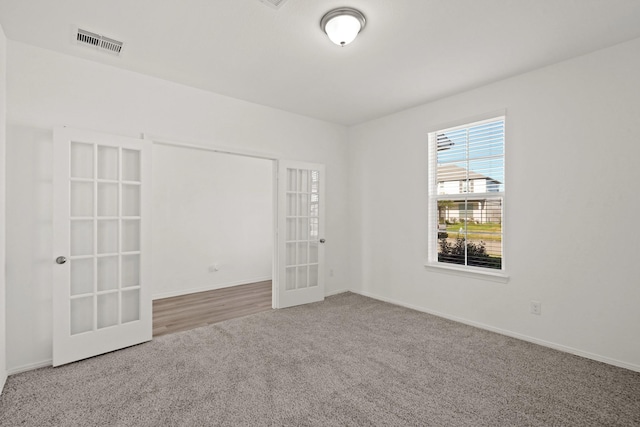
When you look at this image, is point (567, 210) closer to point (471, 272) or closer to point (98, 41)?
point (471, 272)

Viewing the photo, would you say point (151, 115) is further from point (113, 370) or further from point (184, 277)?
point (184, 277)

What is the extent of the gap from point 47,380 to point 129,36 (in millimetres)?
2816

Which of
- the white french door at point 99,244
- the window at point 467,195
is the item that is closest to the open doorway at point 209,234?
the white french door at point 99,244

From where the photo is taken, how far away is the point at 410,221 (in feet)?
14.1

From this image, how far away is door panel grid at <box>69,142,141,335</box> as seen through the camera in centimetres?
282

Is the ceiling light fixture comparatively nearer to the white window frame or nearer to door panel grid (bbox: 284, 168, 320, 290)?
the white window frame

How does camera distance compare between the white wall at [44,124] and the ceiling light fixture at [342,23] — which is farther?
the white wall at [44,124]

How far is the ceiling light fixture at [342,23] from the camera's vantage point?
2219 mm

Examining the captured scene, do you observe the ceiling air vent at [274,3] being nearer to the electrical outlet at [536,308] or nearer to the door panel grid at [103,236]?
the door panel grid at [103,236]

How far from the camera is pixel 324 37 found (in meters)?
2.55

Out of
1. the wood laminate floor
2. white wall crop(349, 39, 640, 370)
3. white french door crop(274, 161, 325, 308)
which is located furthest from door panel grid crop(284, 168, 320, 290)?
white wall crop(349, 39, 640, 370)

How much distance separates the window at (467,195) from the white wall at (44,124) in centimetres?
285

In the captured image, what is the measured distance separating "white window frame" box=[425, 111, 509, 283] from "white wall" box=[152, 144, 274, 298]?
3298mm

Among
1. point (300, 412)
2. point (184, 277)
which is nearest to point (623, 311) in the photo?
point (300, 412)
